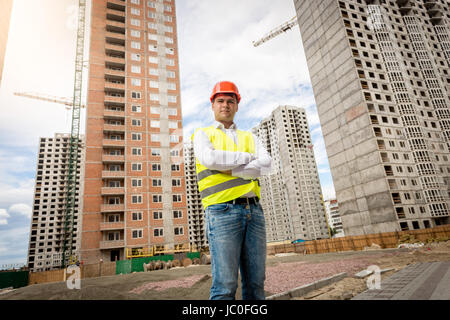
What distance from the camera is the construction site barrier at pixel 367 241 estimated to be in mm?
26228

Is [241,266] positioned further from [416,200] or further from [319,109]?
[319,109]

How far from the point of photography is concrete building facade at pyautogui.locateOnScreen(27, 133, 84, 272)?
9031cm

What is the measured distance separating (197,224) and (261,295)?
346 ft

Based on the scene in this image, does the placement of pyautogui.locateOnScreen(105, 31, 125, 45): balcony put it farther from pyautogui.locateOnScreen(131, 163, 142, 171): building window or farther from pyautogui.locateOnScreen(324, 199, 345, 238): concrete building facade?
pyautogui.locateOnScreen(324, 199, 345, 238): concrete building facade

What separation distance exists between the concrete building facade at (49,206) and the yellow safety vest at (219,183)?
99.3 m

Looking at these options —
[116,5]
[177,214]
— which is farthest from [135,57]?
[177,214]

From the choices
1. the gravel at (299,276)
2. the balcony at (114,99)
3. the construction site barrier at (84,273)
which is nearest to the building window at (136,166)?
the balcony at (114,99)

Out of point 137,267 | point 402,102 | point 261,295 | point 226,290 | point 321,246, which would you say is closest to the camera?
point 226,290

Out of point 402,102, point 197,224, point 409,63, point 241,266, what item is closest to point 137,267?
point 241,266

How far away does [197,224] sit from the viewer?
103688 millimetres

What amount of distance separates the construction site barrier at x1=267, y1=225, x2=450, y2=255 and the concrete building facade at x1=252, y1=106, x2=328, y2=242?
189ft

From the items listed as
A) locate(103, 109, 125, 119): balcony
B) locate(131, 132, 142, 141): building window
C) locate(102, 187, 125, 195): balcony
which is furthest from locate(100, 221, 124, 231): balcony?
locate(103, 109, 125, 119): balcony

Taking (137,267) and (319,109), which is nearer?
(137,267)

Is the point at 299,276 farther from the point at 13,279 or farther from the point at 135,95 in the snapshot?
the point at 135,95
